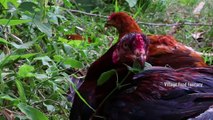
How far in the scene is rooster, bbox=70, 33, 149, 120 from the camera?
1.84m

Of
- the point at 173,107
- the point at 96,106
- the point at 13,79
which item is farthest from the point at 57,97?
the point at 173,107

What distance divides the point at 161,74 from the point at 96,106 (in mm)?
282

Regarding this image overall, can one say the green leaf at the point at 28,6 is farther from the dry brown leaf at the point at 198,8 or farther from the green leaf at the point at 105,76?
the dry brown leaf at the point at 198,8

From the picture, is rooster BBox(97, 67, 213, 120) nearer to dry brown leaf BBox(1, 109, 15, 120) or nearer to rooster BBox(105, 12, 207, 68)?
dry brown leaf BBox(1, 109, 15, 120)

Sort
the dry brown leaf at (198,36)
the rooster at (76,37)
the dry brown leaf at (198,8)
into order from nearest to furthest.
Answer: the rooster at (76,37) < the dry brown leaf at (198,36) < the dry brown leaf at (198,8)

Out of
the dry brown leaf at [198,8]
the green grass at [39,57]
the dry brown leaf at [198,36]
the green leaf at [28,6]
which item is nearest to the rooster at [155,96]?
the green grass at [39,57]

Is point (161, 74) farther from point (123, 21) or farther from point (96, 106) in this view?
point (123, 21)

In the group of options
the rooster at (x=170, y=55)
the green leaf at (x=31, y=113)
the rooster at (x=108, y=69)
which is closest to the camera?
the green leaf at (x=31, y=113)

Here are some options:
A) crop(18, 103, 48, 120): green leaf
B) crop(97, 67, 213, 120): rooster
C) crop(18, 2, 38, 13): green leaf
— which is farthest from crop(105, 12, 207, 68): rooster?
crop(18, 103, 48, 120): green leaf

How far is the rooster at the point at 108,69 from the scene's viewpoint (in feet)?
6.04

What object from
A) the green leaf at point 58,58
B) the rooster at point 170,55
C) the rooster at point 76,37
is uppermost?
the green leaf at point 58,58

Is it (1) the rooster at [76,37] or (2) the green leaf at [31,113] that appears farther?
(1) the rooster at [76,37]

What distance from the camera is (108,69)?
1991mm

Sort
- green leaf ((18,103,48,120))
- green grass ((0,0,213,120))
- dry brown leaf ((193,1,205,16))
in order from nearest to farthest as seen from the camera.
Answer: green leaf ((18,103,48,120)), green grass ((0,0,213,120)), dry brown leaf ((193,1,205,16))
